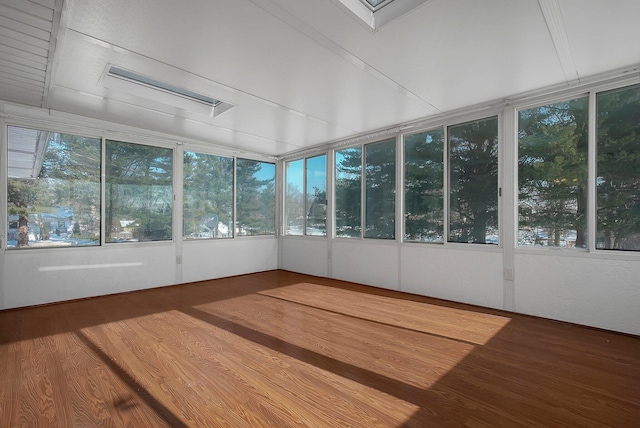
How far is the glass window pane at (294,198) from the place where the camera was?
691cm

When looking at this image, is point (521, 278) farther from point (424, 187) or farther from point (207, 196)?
point (207, 196)

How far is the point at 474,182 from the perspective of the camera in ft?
13.8

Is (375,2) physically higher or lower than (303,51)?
higher

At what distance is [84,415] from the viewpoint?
181cm

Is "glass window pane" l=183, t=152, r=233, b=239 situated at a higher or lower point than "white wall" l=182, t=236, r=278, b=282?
higher

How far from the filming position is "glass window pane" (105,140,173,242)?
191 inches

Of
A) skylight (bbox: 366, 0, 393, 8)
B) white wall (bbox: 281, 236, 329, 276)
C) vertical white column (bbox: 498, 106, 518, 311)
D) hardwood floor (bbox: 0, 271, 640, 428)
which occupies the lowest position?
hardwood floor (bbox: 0, 271, 640, 428)

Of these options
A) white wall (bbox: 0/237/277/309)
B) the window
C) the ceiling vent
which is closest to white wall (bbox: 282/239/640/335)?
the window

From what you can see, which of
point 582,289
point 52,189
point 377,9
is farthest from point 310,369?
point 52,189

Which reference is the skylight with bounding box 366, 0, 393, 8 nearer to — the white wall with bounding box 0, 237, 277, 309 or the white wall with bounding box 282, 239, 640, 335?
the white wall with bounding box 282, 239, 640, 335

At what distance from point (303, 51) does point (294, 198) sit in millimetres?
4525

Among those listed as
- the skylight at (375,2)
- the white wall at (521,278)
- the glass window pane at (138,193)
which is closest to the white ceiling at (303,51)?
the skylight at (375,2)

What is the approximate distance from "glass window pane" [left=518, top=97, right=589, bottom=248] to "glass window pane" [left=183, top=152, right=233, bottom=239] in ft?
16.9

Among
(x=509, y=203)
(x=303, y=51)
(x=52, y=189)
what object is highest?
(x=303, y=51)
